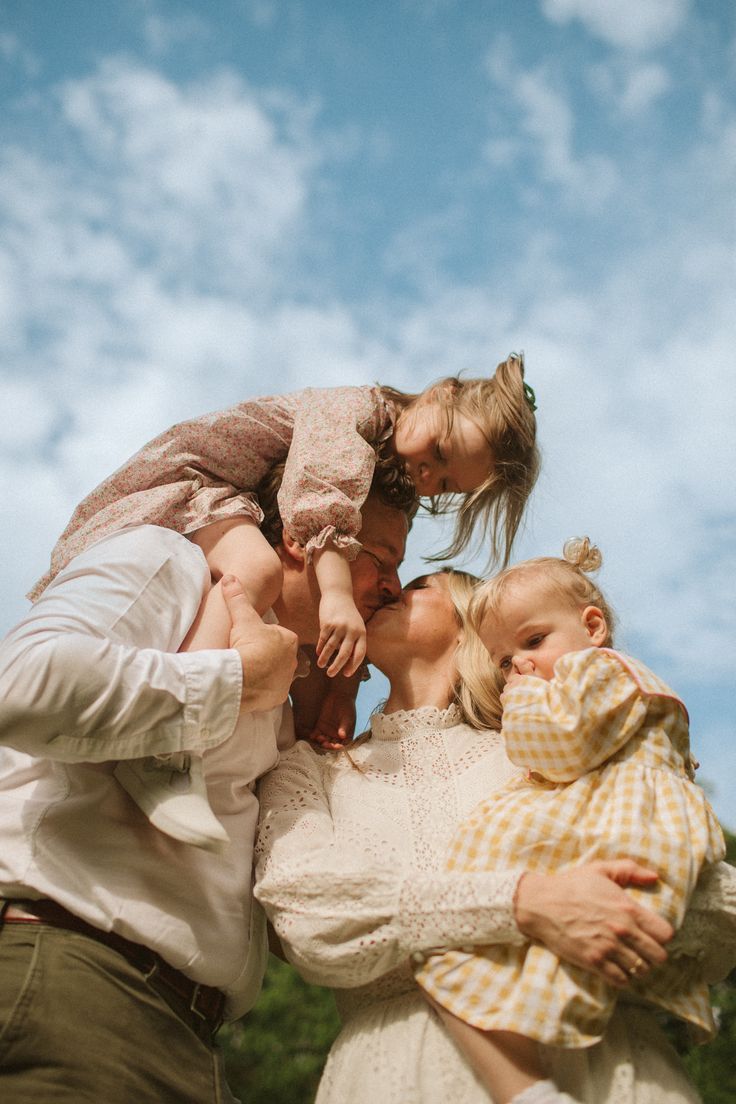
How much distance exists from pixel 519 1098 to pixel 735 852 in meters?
5.35

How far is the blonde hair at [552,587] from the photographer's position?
9.12ft

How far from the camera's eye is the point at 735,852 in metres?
6.68

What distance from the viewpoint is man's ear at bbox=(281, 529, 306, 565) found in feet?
10.5

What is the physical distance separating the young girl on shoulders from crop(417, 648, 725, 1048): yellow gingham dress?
23.9 inches

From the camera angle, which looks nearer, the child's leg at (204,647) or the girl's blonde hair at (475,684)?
the child's leg at (204,647)

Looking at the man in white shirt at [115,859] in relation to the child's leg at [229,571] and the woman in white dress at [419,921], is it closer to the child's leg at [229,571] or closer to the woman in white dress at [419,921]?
the child's leg at [229,571]

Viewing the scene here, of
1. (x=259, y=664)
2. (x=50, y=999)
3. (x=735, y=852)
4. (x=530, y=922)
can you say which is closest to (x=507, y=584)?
(x=259, y=664)

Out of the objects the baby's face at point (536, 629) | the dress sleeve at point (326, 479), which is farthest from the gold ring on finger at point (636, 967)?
the dress sleeve at point (326, 479)

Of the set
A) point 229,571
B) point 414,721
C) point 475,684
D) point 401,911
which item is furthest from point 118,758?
point 475,684

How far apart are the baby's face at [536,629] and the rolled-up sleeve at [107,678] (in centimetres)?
83

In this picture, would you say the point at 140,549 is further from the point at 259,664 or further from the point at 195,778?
the point at 195,778

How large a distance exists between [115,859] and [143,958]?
0.24m

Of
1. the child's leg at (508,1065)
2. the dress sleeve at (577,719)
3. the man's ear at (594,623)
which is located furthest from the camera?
the man's ear at (594,623)

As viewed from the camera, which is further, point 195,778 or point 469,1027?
point 195,778
